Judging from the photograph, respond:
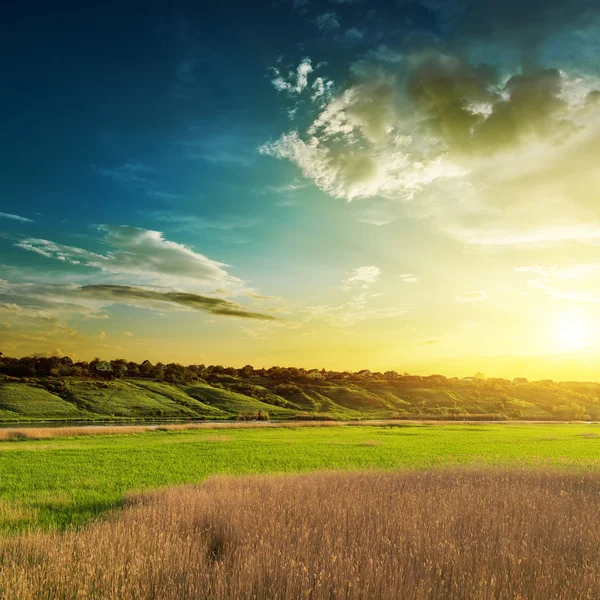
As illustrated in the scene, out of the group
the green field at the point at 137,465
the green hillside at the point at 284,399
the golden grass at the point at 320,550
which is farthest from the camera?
the green hillside at the point at 284,399

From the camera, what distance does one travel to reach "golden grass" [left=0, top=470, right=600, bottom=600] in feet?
19.1

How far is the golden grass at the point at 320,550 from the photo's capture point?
5836mm

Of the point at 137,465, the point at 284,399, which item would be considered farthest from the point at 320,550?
the point at 284,399

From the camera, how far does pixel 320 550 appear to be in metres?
7.23

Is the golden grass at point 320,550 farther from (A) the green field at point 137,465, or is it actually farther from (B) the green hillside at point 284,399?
(B) the green hillside at point 284,399

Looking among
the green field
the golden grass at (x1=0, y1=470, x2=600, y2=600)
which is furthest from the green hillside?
the golden grass at (x1=0, y1=470, x2=600, y2=600)

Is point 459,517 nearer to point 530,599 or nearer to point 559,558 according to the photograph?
point 559,558

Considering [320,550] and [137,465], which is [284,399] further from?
[320,550]

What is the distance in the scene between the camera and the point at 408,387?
177 meters

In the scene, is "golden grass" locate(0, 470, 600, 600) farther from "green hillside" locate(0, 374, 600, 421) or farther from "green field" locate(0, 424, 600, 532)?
"green hillside" locate(0, 374, 600, 421)

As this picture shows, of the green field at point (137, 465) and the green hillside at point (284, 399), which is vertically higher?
the green field at point (137, 465)

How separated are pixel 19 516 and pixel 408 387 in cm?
17388

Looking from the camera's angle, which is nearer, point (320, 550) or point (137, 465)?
point (320, 550)

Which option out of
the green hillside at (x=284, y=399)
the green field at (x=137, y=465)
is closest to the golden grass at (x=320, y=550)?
the green field at (x=137, y=465)
